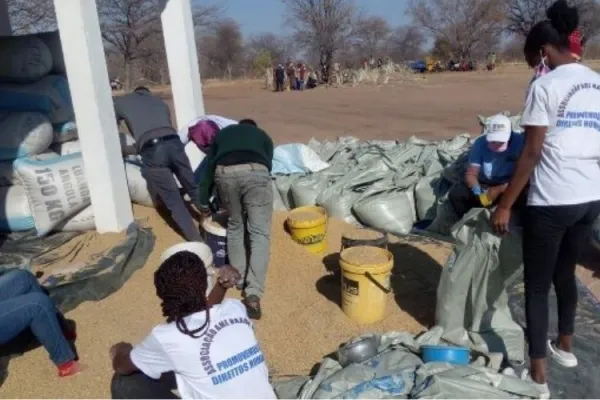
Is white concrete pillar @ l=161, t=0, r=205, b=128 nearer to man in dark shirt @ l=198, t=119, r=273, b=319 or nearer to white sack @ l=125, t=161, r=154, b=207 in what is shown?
white sack @ l=125, t=161, r=154, b=207

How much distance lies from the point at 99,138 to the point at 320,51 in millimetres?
30504

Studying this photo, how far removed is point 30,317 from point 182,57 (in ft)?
9.91

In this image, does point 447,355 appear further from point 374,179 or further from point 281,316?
point 374,179

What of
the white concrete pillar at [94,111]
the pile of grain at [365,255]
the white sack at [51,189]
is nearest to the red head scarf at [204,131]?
the white concrete pillar at [94,111]

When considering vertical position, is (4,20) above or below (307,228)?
above

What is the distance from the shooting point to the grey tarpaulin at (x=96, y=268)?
12.3 ft

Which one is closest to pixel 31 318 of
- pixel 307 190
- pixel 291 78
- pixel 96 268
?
pixel 96 268

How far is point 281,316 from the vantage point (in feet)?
12.1

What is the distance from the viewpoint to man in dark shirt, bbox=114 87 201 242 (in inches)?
180

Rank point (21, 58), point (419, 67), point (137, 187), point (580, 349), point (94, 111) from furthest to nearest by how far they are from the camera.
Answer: point (419, 67)
point (137, 187)
point (21, 58)
point (94, 111)
point (580, 349)

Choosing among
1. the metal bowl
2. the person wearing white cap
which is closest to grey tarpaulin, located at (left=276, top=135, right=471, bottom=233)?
the person wearing white cap

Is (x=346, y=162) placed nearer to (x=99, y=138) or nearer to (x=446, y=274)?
(x=99, y=138)

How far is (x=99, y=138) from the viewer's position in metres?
4.32

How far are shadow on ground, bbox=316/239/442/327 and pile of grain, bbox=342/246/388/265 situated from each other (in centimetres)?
40
